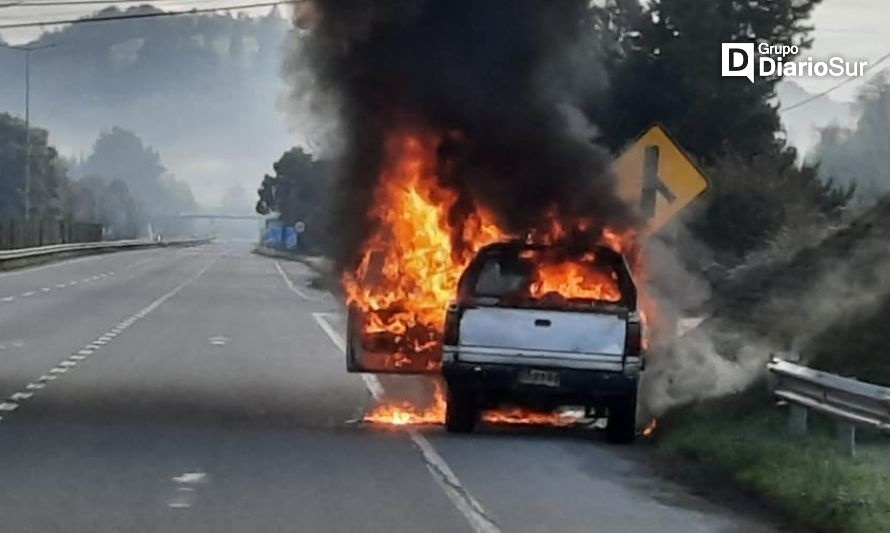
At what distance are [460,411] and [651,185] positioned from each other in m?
5.30

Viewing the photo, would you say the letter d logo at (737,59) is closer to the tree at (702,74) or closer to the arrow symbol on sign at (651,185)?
the tree at (702,74)

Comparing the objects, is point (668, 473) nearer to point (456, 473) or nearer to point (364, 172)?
point (456, 473)

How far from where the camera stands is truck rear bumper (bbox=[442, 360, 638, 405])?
15742 mm

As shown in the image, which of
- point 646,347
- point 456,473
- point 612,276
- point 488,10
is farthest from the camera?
point 488,10

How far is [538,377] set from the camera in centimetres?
1587

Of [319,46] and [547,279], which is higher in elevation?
[319,46]

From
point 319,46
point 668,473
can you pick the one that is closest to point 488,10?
point 319,46

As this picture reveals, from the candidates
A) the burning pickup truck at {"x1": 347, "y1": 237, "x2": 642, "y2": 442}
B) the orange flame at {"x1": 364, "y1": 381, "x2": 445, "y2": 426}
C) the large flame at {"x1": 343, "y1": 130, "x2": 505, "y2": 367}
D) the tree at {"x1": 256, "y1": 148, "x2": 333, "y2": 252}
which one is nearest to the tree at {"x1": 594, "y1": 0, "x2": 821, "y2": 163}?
the tree at {"x1": 256, "y1": 148, "x2": 333, "y2": 252}

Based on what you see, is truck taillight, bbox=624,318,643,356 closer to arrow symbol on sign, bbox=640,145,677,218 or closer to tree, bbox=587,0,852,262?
arrow symbol on sign, bbox=640,145,677,218

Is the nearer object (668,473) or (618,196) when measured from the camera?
(668,473)

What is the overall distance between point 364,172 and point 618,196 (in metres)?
3.05

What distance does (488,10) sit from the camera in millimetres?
20266

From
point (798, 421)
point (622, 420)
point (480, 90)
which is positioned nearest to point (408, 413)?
point (622, 420)

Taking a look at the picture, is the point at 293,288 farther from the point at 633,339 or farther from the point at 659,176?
the point at 633,339
